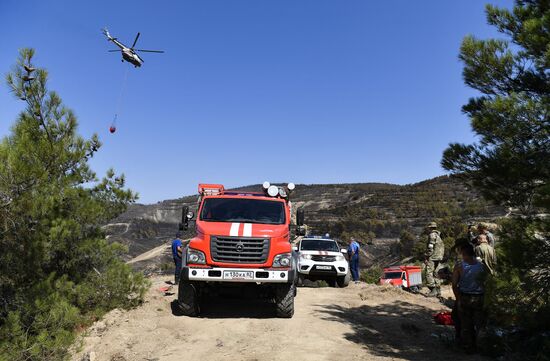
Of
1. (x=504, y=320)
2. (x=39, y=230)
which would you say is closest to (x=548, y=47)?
(x=504, y=320)

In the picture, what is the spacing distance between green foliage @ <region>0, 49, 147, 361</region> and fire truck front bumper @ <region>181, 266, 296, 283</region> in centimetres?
197

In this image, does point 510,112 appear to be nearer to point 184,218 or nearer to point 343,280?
point 184,218

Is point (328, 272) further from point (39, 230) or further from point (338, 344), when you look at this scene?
point (39, 230)

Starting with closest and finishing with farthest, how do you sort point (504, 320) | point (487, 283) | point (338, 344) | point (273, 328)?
1. point (487, 283)
2. point (504, 320)
3. point (338, 344)
4. point (273, 328)

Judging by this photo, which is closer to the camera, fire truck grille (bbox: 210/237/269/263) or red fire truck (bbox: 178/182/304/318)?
red fire truck (bbox: 178/182/304/318)

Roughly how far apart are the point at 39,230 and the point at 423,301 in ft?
28.0

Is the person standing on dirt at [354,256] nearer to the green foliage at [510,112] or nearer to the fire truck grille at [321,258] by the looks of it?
the fire truck grille at [321,258]

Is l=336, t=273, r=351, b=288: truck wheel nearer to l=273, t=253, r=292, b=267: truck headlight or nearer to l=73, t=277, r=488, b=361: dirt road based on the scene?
l=73, t=277, r=488, b=361: dirt road

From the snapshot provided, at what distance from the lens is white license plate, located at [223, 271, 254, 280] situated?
768 cm

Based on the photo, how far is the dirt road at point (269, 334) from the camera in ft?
20.3

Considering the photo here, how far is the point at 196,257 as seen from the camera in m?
7.79

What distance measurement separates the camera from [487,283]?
519 cm

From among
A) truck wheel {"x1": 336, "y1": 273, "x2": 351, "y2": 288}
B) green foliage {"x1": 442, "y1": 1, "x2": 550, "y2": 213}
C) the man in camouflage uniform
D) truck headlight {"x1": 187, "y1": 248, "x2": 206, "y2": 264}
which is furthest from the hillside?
green foliage {"x1": 442, "y1": 1, "x2": 550, "y2": 213}

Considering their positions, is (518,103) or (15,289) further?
(15,289)
